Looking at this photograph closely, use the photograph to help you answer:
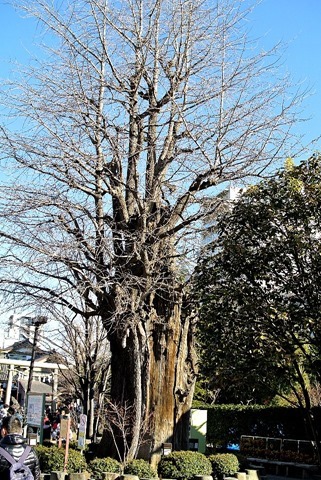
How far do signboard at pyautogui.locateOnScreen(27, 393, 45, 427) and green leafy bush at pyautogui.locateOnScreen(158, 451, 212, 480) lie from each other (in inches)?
136

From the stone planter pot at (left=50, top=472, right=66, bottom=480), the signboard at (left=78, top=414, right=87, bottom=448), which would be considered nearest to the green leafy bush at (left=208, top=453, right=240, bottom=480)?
the signboard at (left=78, top=414, right=87, bottom=448)

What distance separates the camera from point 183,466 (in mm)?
13844

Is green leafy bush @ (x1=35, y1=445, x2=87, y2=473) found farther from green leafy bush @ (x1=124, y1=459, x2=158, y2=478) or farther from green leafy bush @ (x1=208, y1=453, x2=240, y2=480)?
green leafy bush @ (x1=208, y1=453, x2=240, y2=480)

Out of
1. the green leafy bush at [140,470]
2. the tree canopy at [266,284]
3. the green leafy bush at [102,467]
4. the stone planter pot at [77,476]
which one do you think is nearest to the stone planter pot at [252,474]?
the green leafy bush at [140,470]

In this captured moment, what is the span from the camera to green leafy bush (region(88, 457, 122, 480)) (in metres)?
13.4

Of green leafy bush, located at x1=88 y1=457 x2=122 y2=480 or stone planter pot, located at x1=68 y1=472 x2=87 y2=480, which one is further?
green leafy bush, located at x1=88 y1=457 x2=122 y2=480

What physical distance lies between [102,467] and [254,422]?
15533 millimetres

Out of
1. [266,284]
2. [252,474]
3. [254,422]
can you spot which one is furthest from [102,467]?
[254,422]

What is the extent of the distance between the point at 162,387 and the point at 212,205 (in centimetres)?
451

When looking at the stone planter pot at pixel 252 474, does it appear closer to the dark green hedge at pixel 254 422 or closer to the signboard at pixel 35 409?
the signboard at pixel 35 409

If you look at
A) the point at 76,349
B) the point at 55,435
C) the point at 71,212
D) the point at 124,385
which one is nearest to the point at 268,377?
the point at 124,385

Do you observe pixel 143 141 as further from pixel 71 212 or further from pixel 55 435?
pixel 55 435

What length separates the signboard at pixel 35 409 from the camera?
15867 millimetres

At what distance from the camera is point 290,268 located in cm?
1628
